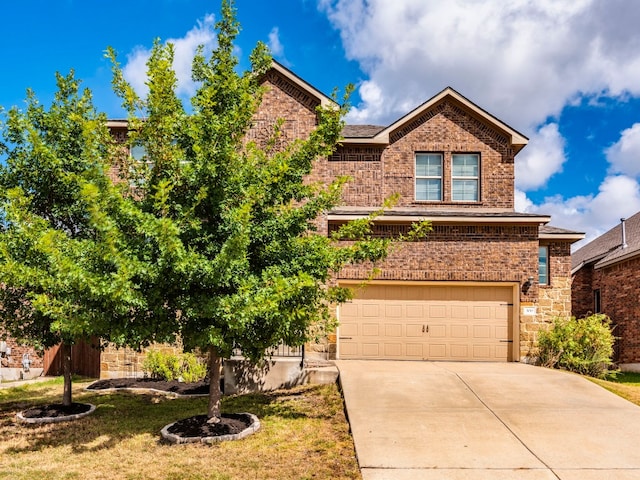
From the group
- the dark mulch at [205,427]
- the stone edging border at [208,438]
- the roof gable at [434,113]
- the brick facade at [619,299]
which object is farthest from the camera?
the brick facade at [619,299]

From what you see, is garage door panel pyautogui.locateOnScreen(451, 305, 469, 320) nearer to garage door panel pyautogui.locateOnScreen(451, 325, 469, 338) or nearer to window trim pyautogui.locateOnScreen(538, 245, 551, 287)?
garage door panel pyautogui.locateOnScreen(451, 325, 469, 338)

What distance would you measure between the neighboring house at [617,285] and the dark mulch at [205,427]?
47.2ft

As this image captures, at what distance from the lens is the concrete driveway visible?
725 centimetres

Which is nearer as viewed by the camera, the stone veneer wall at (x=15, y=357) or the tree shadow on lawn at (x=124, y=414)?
the tree shadow on lawn at (x=124, y=414)

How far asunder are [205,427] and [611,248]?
18439mm

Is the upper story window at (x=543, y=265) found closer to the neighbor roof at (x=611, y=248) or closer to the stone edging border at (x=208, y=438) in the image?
the neighbor roof at (x=611, y=248)

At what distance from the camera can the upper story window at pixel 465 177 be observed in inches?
656

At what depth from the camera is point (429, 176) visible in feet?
55.0

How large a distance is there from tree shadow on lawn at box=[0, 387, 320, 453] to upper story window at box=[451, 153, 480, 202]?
324 inches

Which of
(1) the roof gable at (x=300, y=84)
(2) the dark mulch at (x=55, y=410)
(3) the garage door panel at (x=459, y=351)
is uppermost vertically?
(1) the roof gable at (x=300, y=84)

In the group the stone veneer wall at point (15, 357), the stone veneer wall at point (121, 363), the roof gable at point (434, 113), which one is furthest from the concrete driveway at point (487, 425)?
the stone veneer wall at point (15, 357)

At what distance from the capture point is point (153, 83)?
8188 mm

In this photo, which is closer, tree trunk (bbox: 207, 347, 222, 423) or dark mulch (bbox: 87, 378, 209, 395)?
tree trunk (bbox: 207, 347, 222, 423)

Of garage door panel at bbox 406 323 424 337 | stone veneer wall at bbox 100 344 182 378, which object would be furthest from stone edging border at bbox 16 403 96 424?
garage door panel at bbox 406 323 424 337
